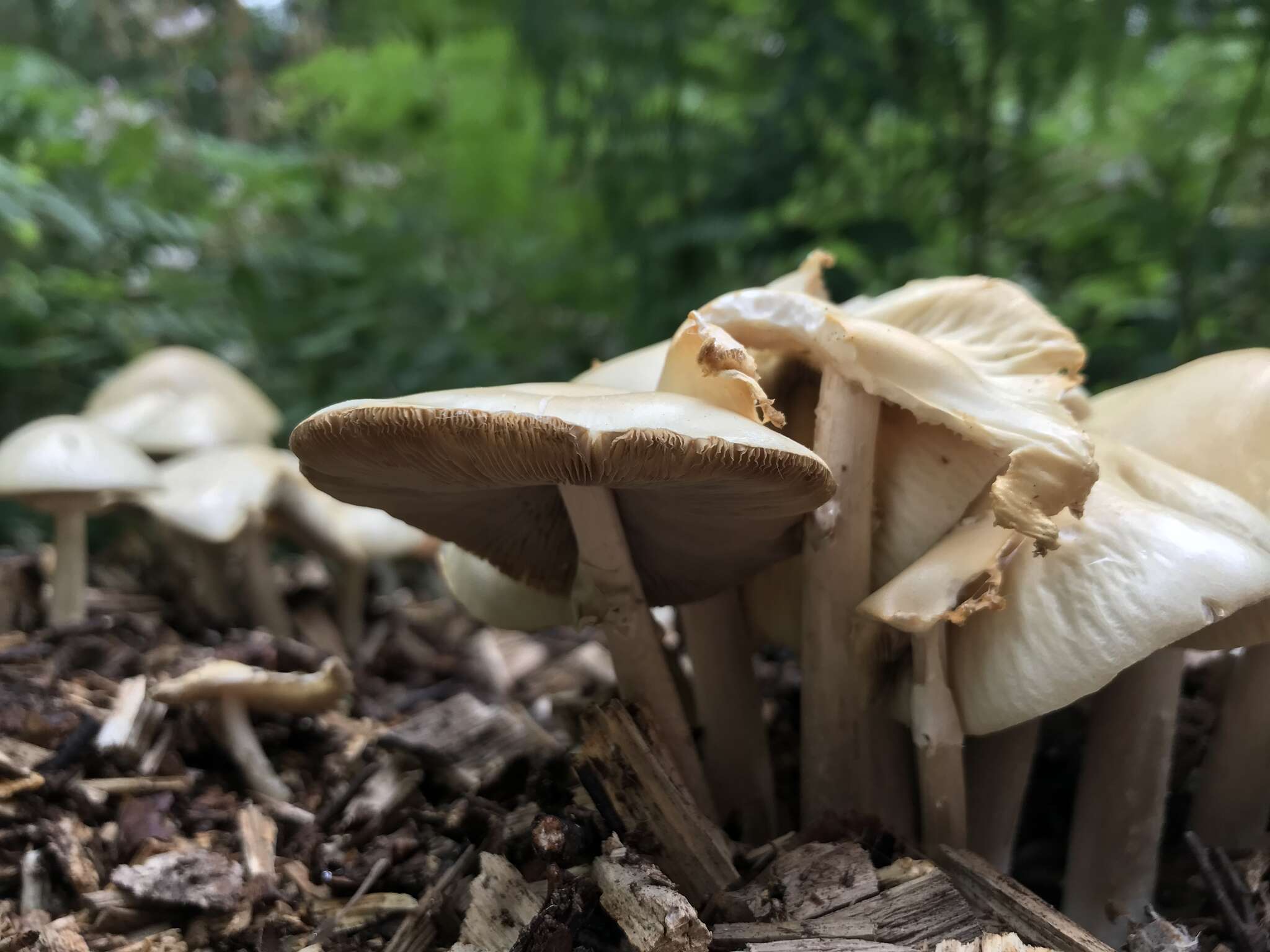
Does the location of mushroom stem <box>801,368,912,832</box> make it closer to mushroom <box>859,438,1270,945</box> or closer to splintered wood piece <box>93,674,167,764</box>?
mushroom <box>859,438,1270,945</box>

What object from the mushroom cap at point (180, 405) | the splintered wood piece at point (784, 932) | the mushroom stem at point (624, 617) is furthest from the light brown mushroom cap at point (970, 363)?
the mushroom cap at point (180, 405)

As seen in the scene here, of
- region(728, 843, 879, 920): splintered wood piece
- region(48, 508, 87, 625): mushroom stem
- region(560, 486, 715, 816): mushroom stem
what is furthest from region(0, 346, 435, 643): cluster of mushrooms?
region(728, 843, 879, 920): splintered wood piece

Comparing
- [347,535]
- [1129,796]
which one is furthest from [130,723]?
[1129,796]

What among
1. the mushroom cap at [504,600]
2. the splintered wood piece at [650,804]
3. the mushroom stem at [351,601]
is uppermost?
the mushroom cap at [504,600]

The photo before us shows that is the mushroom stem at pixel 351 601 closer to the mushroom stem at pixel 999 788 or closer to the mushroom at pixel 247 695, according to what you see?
the mushroom at pixel 247 695

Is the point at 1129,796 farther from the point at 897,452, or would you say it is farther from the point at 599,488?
the point at 599,488
